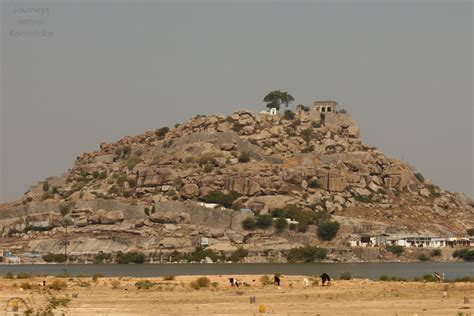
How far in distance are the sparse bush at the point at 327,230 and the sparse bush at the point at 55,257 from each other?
107 feet

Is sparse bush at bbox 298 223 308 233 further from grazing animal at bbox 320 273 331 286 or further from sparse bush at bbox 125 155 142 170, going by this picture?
grazing animal at bbox 320 273 331 286

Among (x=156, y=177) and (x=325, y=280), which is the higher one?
(x=156, y=177)

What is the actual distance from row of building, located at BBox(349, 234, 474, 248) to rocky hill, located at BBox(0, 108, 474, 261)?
5.78 feet

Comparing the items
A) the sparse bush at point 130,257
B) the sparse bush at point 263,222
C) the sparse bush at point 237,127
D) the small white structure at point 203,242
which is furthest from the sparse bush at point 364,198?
the sparse bush at point 130,257

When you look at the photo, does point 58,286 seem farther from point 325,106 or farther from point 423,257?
point 325,106

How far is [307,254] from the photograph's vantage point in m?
139

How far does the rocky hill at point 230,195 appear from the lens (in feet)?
477

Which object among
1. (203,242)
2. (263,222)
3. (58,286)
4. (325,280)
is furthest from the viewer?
(263,222)

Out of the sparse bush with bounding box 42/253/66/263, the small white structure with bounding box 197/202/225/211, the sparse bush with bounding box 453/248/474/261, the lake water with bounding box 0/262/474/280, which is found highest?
the small white structure with bounding box 197/202/225/211

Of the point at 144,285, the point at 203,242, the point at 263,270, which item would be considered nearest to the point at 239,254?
the point at 203,242

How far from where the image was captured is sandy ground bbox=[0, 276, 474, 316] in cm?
3875

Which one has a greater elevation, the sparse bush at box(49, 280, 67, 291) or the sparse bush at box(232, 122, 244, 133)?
the sparse bush at box(232, 122, 244, 133)

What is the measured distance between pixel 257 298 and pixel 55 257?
98401mm

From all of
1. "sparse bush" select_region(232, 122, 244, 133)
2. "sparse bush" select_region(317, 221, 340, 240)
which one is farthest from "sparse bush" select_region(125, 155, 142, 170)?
"sparse bush" select_region(317, 221, 340, 240)
